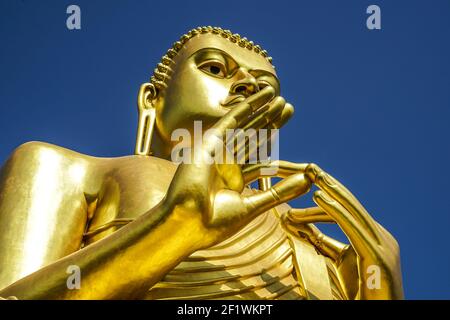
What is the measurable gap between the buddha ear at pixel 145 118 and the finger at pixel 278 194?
1.21m

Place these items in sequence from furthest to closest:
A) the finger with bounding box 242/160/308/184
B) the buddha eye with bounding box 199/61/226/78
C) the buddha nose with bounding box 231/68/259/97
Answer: the buddha eye with bounding box 199/61/226/78, the buddha nose with bounding box 231/68/259/97, the finger with bounding box 242/160/308/184

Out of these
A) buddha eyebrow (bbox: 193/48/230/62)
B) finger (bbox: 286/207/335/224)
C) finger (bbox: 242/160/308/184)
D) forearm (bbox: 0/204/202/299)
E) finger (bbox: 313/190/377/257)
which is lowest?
forearm (bbox: 0/204/202/299)

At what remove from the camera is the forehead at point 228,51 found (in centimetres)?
416

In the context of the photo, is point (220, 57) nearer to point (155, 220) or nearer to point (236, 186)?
point (236, 186)

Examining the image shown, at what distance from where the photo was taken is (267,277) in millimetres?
3381

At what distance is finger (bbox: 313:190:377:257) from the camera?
3.16 metres

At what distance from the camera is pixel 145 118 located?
4.24m

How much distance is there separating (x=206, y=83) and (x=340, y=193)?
112cm

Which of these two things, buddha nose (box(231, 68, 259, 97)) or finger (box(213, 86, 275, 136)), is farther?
buddha nose (box(231, 68, 259, 97))

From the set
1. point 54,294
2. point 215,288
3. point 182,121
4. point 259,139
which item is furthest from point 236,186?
point 182,121

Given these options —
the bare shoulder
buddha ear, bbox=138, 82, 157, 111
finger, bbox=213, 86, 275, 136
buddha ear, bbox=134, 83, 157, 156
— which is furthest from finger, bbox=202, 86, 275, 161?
buddha ear, bbox=138, 82, 157, 111

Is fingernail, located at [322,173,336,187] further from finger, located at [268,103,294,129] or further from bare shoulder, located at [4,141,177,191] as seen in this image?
bare shoulder, located at [4,141,177,191]

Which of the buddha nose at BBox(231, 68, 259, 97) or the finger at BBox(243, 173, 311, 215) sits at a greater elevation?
the buddha nose at BBox(231, 68, 259, 97)
